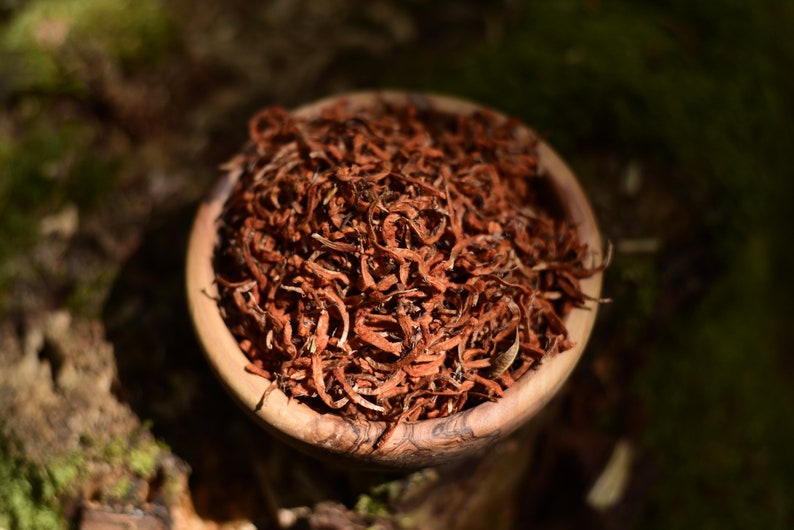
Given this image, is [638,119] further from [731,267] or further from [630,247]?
[731,267]

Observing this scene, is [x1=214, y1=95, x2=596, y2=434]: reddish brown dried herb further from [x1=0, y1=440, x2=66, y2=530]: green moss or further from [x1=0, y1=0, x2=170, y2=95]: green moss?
[x1=0, y1=0, x2=170, y2=95]: green moss

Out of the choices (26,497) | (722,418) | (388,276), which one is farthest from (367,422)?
(722,418)

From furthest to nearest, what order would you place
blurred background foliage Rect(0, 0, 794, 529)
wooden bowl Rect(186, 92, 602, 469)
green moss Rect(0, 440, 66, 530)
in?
blurred background foliage Rect(0, 0, 794, 529), green moss Rect(0, 440, 66, 530), wooden bowl Rect(186, 92, 602, 469)

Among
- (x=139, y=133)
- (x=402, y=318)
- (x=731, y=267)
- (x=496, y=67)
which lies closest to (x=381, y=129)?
(x=402, y=318)

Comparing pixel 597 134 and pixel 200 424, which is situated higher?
pixel 597 134

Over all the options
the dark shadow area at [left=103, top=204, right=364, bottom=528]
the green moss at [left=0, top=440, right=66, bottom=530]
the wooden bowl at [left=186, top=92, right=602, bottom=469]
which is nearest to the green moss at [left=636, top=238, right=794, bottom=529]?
the wooden bowl at [left=186, top=92, right=602, bottom=469]

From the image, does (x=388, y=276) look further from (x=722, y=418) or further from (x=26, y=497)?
(x=722, y=418)

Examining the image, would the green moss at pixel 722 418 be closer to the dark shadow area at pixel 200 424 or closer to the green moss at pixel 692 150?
the green moss at pixel 692 150
